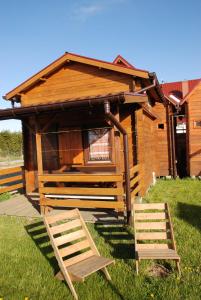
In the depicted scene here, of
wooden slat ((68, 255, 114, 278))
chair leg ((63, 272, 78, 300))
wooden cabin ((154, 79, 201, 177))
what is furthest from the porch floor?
wooden cabin ((154, 79, 201, 177))

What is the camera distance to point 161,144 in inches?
567

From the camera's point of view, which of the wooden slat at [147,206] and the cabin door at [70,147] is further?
the cabin door at [70,147]

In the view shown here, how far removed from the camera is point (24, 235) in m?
6.78

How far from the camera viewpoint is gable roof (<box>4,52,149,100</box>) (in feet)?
31.7

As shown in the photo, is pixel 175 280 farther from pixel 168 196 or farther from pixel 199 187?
pixel 199 187

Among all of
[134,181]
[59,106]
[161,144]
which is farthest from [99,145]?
[161,144]

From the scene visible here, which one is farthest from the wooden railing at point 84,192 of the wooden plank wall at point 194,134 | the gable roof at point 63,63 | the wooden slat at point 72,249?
the wooden plank wall at point 194,134

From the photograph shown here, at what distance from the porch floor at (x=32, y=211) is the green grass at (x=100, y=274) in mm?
467

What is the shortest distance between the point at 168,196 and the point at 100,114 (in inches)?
146

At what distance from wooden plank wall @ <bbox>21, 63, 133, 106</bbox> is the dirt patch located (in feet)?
21.4

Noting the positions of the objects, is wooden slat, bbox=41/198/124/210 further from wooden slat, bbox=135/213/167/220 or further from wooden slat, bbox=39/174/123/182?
wooden slat, bbox=135/213/167/220

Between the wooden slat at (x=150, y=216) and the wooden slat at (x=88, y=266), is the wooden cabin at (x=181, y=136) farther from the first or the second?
the wooden slat at (x=88, y=266)

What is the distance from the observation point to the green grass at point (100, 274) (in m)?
4.17

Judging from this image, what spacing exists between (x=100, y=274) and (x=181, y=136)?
12.3 meters
